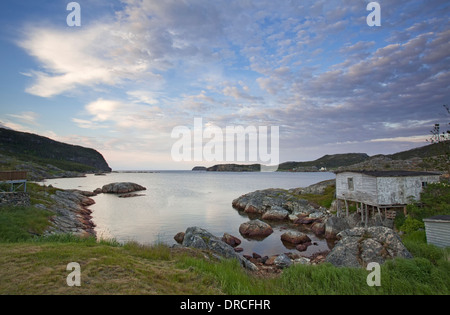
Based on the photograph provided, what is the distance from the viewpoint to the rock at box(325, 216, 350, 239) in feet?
98.3

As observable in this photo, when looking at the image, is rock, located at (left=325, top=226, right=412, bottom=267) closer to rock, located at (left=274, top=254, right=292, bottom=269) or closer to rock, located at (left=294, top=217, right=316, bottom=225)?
rock, located at (left=274, top=254, right=292, bottom=269)

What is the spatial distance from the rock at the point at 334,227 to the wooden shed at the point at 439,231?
1344 centimetres

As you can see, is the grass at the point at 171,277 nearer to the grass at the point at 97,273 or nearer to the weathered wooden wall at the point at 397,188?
the grass at the point at 97,273

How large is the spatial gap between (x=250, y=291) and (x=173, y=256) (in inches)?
187

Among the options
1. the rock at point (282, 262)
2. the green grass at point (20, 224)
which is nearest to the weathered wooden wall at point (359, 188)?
the rock at point (282, 262)

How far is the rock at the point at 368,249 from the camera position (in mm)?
13586

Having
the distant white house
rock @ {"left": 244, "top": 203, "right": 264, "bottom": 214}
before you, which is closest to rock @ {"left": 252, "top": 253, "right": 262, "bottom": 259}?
the distant white house

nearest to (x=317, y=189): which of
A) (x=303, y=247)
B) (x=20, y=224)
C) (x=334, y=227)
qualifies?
(x=334, y=227)

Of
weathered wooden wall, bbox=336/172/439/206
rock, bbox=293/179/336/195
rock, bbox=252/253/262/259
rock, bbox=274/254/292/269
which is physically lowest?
rock, bbox=252/253/262/259

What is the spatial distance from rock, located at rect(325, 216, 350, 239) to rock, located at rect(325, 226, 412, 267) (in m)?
14.9

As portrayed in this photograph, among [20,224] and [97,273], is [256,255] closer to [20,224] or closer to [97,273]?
[97,273]

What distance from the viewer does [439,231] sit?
16.4 m
